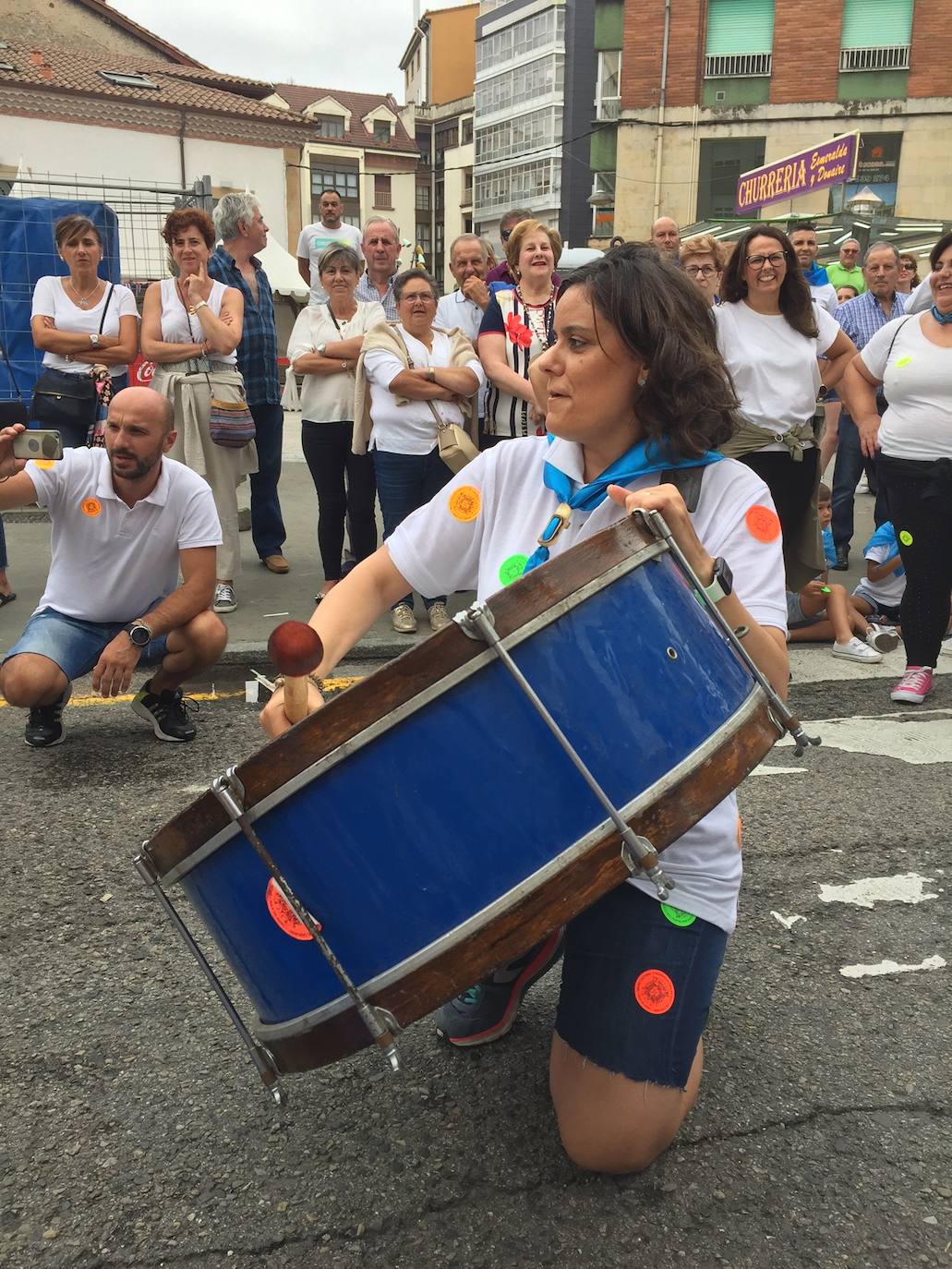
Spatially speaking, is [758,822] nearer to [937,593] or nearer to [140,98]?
[937,593]

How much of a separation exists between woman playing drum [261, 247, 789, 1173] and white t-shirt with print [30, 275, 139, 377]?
15.8ft

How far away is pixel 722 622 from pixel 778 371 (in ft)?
11.7

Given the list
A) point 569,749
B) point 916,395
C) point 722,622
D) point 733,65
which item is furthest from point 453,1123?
point 733,65

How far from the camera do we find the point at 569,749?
1570 mm

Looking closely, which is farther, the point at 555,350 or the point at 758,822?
the point at 758,822

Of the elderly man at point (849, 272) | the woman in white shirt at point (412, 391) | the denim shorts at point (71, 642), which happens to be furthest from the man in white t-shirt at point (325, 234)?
the elderly man at point (849, 272)

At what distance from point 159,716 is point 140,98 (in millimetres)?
35347

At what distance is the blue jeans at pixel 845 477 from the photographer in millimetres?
7699

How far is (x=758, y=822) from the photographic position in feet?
11.9

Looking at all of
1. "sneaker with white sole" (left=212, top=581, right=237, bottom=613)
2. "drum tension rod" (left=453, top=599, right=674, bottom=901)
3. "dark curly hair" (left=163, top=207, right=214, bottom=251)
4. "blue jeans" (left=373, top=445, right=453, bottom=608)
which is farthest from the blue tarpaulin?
"drum tension rod" (left=453, top=599, right=674, bottom=901)

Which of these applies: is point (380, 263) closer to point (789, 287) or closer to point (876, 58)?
point (789, 287)

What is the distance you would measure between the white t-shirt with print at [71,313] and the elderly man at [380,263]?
1.42 m

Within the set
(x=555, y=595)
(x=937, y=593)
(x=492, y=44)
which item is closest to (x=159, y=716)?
(x=555, y=595)

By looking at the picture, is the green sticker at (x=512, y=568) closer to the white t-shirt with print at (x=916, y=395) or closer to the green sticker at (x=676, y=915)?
the green sticker at (x=676, y=915)
